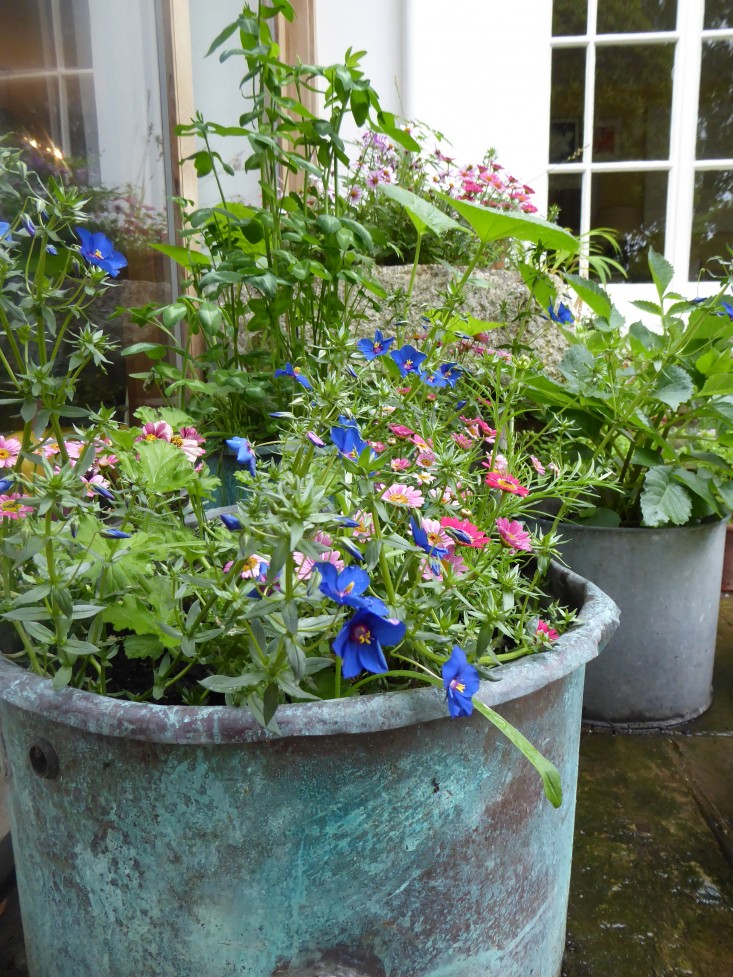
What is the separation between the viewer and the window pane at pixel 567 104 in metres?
3.39

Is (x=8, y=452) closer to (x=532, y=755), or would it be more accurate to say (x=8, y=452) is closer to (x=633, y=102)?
(x=532, y=755)

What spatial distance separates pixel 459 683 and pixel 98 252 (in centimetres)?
62

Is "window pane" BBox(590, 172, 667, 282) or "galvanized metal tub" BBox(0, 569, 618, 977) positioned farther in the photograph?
"window pane" BBox(590, 172, 667, 282)

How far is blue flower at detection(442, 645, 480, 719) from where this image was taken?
2.27 feet


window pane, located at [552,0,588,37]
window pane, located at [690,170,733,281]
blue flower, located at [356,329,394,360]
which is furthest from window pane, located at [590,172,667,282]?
blue flower, located at [356,329,394,360]

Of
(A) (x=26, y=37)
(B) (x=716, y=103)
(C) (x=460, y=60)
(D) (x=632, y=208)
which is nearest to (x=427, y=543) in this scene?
(A) (x=26, y=37)

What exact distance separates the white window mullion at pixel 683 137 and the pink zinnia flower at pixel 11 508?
10.3ft

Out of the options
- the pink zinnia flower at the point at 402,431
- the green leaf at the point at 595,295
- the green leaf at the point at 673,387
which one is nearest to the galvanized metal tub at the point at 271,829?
the pink zinnia flower at the point at 402,431

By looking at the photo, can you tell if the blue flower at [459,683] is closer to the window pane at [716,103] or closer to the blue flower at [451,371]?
the blue flower at [451,371]

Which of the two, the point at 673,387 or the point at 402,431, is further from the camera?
the point at 673,387

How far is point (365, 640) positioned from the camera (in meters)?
0.68

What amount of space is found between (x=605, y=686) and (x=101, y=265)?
140 centimetres

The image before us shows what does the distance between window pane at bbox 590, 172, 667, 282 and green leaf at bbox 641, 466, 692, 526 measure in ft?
7.12

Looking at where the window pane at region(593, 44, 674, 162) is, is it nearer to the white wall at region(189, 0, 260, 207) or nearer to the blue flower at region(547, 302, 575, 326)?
the white wall at region(189, 0, 260, 207)
